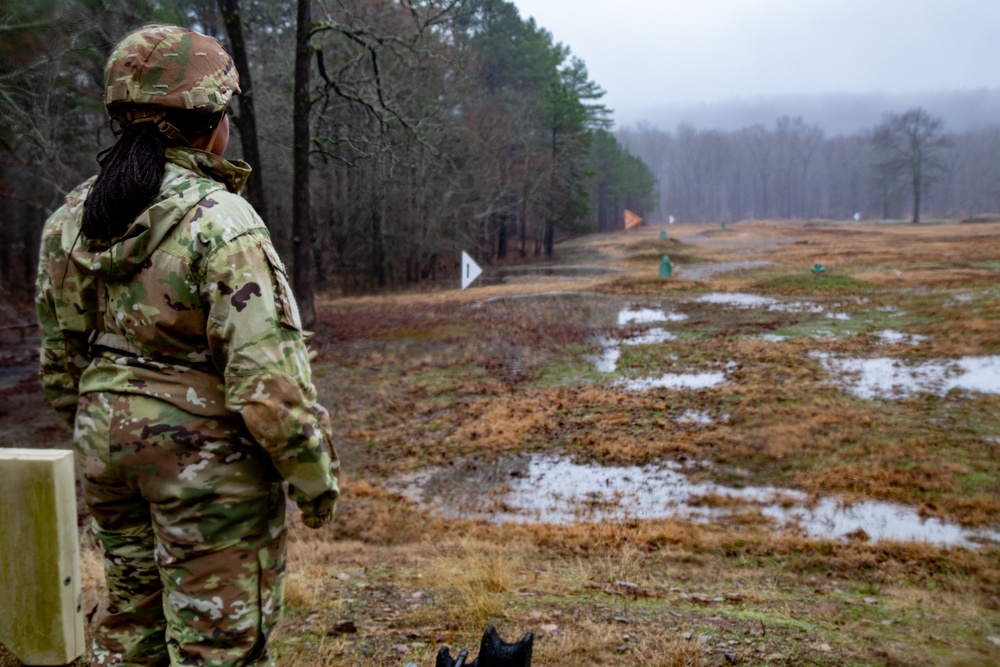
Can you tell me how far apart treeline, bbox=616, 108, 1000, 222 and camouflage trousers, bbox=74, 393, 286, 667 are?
377 ft

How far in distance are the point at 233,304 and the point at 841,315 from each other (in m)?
16.9

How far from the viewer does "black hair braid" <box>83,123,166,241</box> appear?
192 cm

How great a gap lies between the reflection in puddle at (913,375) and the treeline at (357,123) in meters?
8.38

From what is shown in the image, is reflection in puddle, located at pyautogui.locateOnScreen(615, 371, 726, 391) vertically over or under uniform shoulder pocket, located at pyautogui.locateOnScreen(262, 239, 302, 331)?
under

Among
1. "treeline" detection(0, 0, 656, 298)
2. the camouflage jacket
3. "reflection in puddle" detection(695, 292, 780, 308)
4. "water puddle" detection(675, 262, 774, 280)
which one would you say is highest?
"treeline" detection(0, 0, 656, 298)

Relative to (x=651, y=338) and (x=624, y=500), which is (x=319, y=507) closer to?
(x=624, y=500)

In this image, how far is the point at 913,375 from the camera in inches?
415

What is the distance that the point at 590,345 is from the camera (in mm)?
14984

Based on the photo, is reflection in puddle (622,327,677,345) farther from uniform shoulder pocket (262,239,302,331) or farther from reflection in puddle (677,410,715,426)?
uniform shoulder pocket (262,239,302,331)

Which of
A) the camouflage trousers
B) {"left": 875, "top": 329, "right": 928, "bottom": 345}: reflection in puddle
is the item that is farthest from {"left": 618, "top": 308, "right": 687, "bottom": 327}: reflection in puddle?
the camouflage trousers

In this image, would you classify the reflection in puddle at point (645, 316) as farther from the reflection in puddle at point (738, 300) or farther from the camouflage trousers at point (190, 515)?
the camouflage trousers at point (190, 515)

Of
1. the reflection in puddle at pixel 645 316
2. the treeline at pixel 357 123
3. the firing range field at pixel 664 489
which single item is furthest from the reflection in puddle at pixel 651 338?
the treeline at pixel 357 123

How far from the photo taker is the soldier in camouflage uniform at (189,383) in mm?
1856

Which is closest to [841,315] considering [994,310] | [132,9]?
[994,310]
